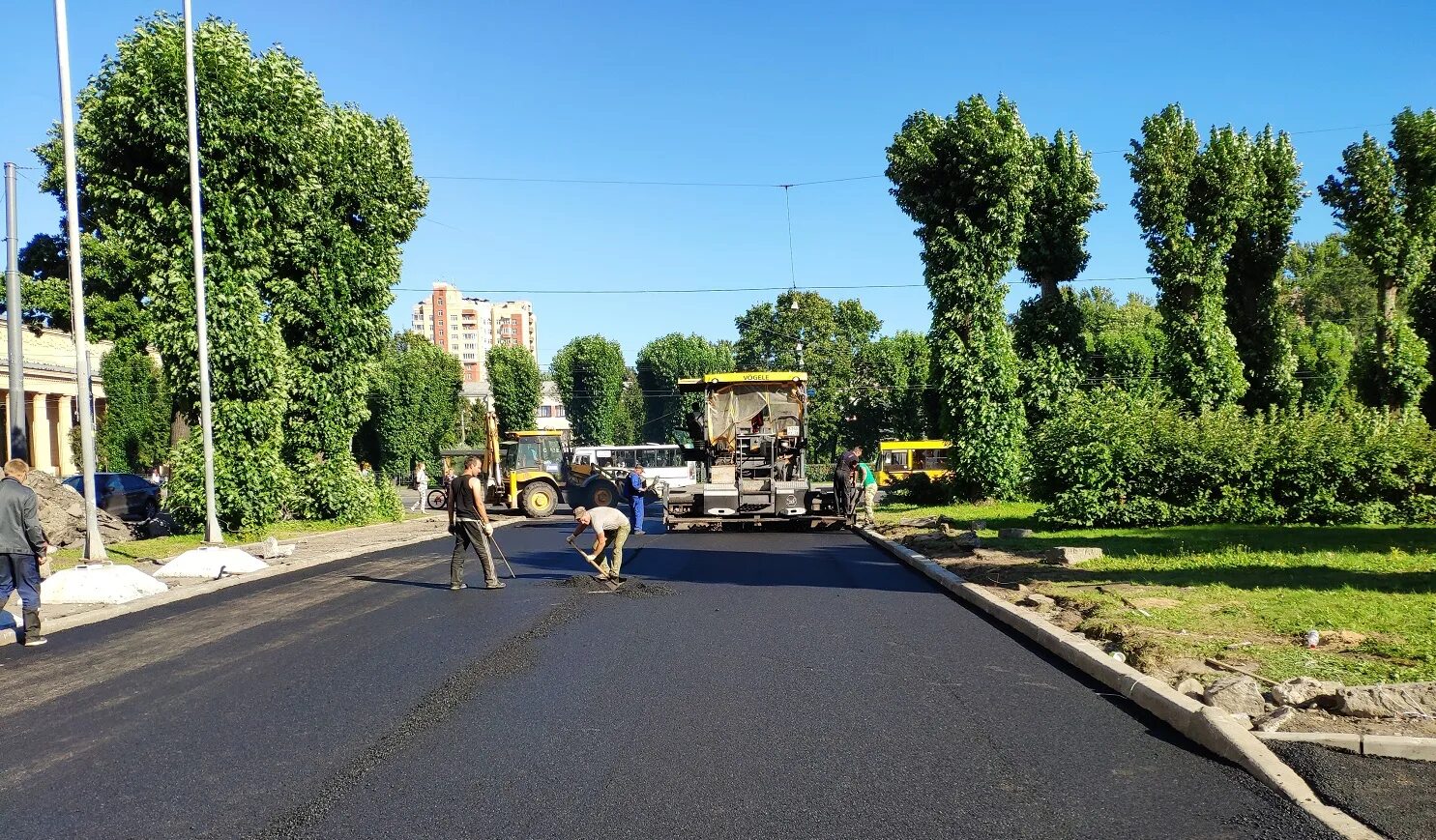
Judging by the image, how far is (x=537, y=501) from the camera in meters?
35.7

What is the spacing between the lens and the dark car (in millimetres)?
27078

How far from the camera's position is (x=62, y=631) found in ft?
39.1

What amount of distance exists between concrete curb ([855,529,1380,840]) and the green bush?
33.6ft

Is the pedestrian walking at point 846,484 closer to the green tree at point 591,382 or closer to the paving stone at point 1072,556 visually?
the paving stone at point 1072,556

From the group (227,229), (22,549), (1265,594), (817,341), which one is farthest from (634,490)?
(817,341)

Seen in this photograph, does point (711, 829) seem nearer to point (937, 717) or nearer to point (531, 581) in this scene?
point (937, 717)

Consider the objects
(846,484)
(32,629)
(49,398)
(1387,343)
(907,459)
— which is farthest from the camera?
(49,398)

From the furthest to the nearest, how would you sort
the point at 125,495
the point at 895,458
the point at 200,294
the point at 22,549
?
the point at 895,458 → the point at 125,495 → the point at 200,294 → the point at 22,549

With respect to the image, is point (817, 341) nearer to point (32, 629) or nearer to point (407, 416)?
point (407, 416)

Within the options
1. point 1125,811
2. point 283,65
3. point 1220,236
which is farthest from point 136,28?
point 1220,236

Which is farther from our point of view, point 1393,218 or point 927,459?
point 927,459

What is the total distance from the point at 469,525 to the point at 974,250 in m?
21.5

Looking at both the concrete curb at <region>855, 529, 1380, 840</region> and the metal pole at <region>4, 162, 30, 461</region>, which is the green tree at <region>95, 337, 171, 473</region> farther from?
the concrete curb at <region>855, 529, 1380, 840</region>

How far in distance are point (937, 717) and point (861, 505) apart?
24459 millimetres
